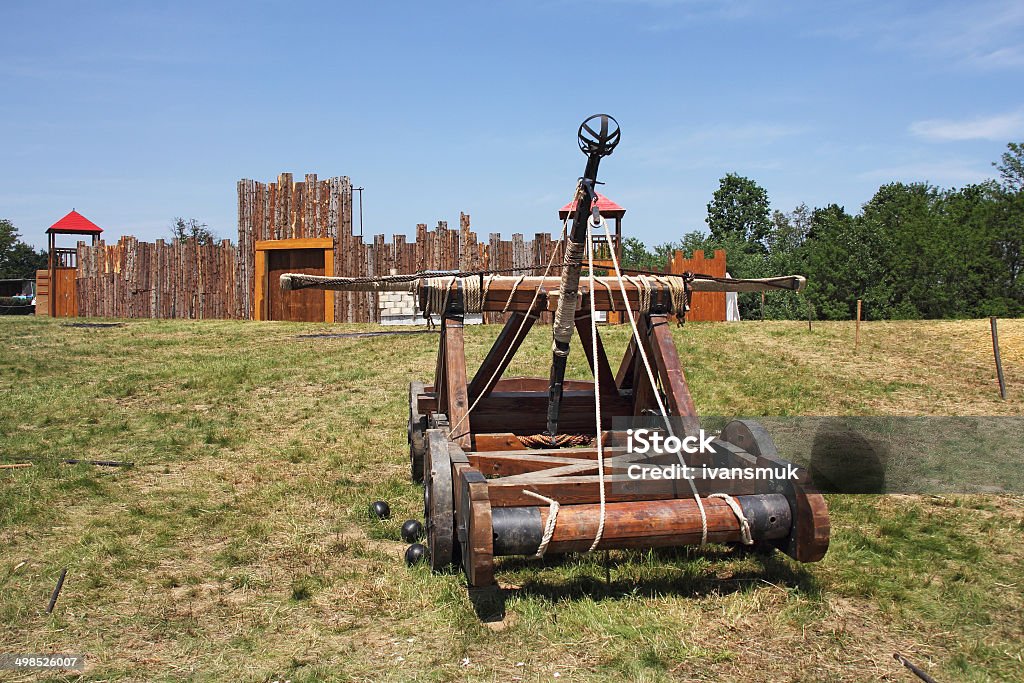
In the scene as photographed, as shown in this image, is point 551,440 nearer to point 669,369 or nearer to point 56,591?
point 669,369

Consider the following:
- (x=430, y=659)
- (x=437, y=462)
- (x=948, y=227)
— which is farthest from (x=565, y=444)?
(x=948, y=227)

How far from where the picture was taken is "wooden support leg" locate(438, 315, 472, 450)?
17.5 feet

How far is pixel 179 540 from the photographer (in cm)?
558

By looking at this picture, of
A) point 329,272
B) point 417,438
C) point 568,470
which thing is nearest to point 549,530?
point 568,470

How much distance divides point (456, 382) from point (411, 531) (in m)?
1.04

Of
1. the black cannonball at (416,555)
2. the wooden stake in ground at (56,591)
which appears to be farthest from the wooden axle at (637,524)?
the wooden stake in ground at (56,591)

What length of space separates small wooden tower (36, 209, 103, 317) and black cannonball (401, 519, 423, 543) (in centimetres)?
2536

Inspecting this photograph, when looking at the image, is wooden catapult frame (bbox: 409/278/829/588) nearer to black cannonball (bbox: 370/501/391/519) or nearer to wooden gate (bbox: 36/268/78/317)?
black cannonball (bbox: 370/501/391/519)

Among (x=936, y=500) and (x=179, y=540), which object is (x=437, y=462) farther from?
(x=936, y=500)

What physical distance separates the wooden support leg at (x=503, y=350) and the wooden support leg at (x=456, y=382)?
1.33 ft

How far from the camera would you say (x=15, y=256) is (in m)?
71.4

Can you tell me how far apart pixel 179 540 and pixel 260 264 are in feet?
58.5

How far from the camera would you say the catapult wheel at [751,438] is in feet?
15.1

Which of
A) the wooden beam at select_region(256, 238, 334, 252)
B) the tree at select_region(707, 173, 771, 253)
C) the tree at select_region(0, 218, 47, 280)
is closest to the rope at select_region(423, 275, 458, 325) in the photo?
the wooden beam at select_region(256, 238, 334, 252)
